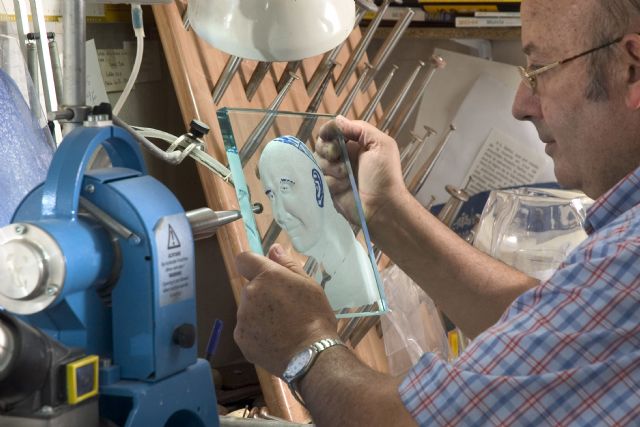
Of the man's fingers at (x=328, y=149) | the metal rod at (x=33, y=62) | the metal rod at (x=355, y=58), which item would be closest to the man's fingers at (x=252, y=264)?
the man's fingers at (x=328, y=149)

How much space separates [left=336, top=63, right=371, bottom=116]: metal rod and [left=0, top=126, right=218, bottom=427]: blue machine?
2.90ft

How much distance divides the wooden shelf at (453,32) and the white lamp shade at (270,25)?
1.02 m

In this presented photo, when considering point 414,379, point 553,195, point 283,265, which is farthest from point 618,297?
point 553,195

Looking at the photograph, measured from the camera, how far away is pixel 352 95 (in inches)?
65.0

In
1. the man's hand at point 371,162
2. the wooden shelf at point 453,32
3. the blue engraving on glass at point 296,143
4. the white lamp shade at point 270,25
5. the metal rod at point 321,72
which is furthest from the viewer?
the wooden shelf at point 453,32

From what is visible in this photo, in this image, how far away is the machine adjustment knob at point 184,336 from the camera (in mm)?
762

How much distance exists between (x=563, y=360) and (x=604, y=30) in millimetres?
403

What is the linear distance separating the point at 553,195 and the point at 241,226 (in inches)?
23.0

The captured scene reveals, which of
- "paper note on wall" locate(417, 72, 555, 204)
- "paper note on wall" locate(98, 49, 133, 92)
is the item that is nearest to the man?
"paper note on wall" locate(98, 49, 133, 92)

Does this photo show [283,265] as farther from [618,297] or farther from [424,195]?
[424,195]

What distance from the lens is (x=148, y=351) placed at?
740 mm

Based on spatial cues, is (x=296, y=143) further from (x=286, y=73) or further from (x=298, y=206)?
(x=286, y=73)

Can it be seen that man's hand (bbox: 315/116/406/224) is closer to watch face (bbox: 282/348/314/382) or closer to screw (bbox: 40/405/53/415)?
watch face (bbox: 282/348/314/382)

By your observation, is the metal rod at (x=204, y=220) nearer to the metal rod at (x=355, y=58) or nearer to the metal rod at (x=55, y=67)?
the metal rod at (x=55, y=67)
